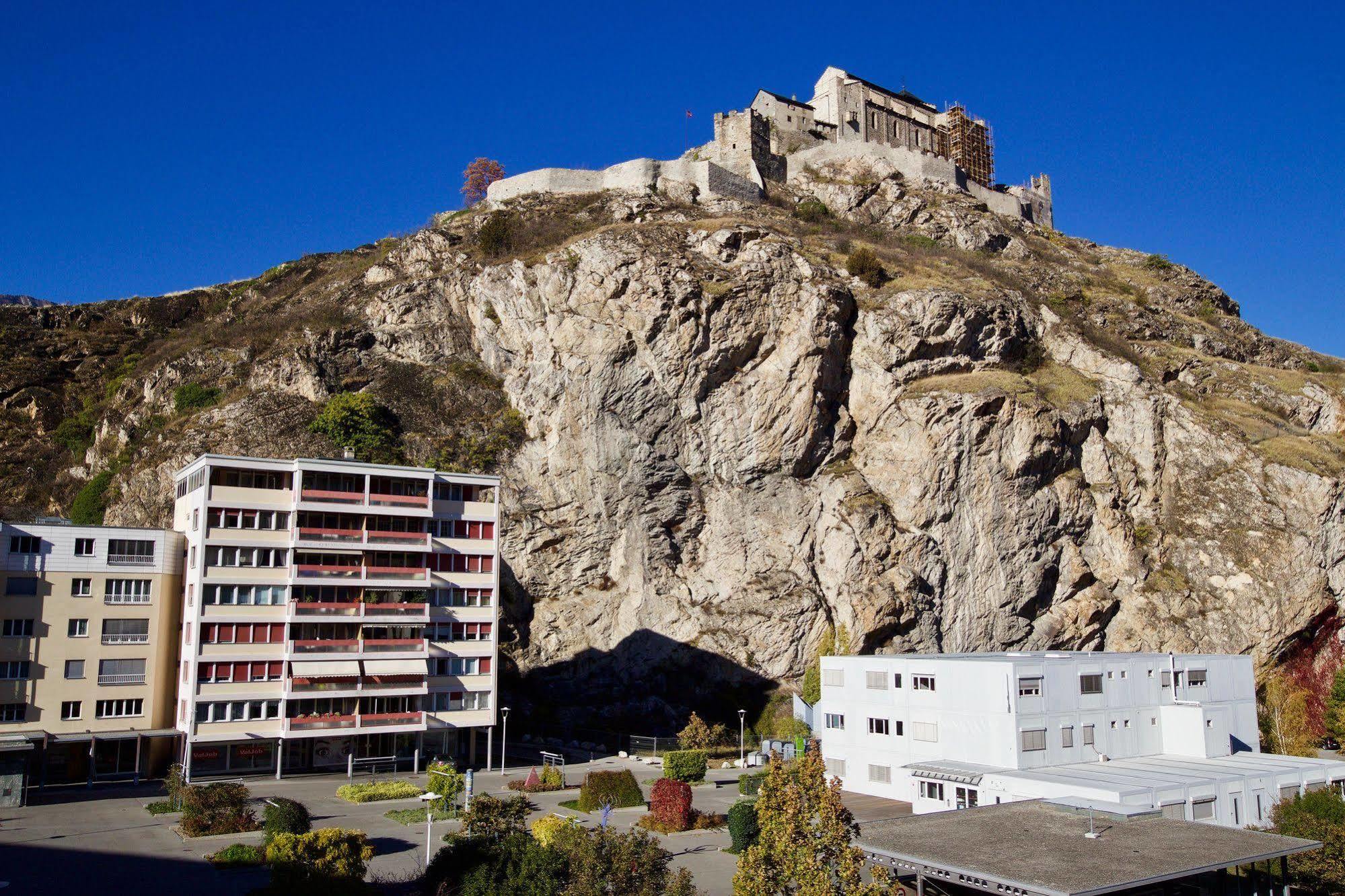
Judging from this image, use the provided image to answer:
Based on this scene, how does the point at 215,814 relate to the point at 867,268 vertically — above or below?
below

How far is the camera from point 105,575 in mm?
49969

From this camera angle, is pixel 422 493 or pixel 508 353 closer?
pixel 422 493

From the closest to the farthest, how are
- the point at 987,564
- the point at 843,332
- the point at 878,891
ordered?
the point at 878,891 < the point at 987,564 < the point at 843,332

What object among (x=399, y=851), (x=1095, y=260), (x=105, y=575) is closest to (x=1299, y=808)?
(x=399, y=851)

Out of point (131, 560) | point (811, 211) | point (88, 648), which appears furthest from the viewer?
point (811, 211)

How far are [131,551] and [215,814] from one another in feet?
67.7

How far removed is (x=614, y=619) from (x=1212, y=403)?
48.8m

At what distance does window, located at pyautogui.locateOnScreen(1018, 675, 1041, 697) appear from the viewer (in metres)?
42.4

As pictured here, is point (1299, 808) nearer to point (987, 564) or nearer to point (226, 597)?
point (987, 564)

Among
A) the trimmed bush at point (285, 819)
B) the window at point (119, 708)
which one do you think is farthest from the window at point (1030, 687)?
the window at point (119, 708)

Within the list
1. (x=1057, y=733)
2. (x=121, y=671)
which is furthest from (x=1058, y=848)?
(x=121, y=671)

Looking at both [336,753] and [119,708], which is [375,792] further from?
[119,708]

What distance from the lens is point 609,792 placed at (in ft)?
139

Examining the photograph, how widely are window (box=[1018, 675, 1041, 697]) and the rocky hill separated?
20.2 m
